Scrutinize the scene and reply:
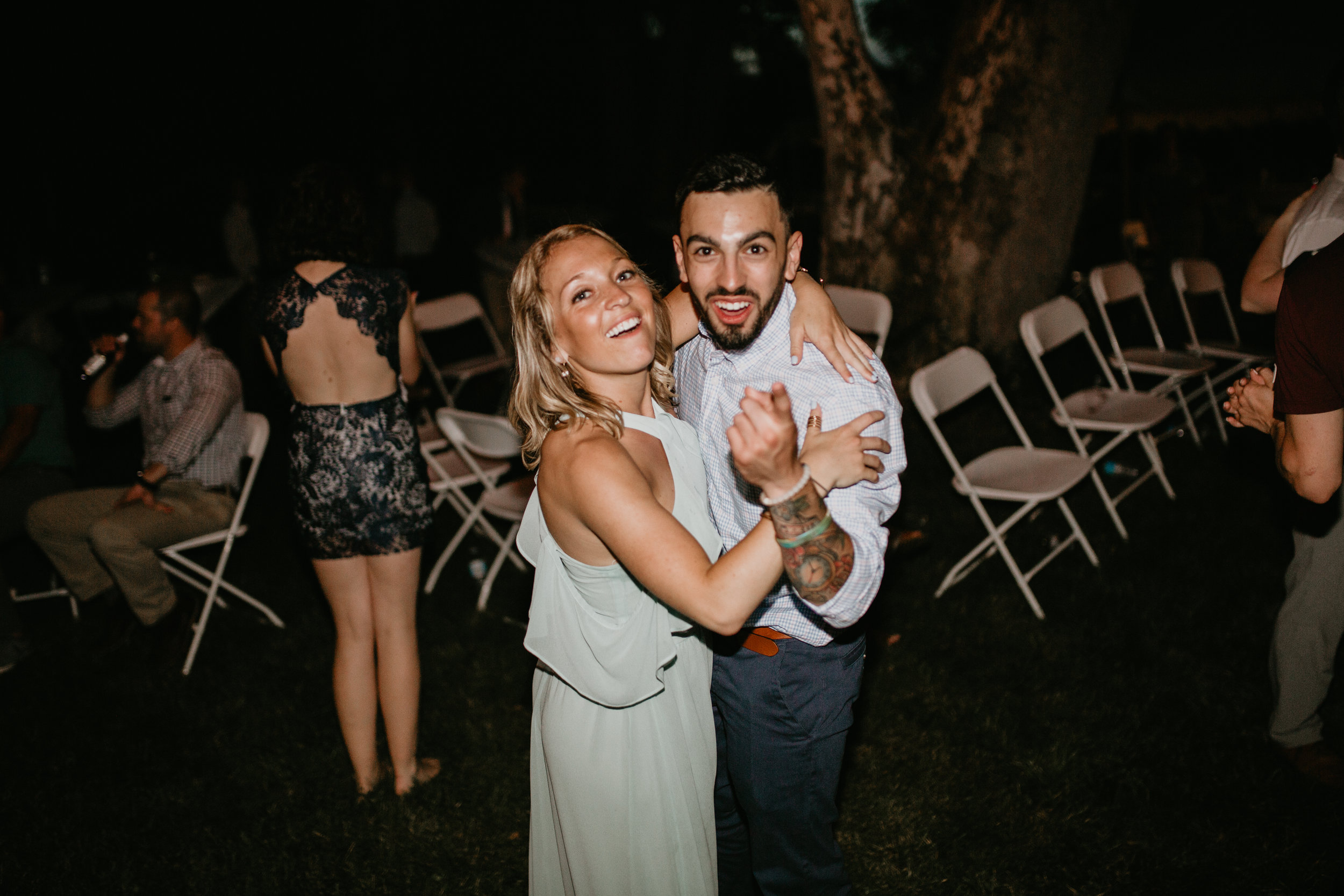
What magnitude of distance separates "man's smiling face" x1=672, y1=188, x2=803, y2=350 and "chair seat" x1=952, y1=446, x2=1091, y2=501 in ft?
7.56

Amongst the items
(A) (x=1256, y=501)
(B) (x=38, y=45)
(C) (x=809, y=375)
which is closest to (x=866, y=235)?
(A) (x=1256, y=501)

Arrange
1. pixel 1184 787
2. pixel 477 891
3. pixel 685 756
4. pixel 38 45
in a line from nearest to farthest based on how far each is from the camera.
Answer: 1. pixel 685 756
2. pixel 477 891
3. pixel 1184 787
4. pixel 38 45

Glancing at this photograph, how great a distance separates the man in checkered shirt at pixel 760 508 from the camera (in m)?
1.66

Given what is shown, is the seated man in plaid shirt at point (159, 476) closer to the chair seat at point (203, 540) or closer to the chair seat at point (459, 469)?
the chair seat at point (203, 540)

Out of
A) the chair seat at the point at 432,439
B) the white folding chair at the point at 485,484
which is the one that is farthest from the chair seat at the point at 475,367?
the white folding chair at the point at 485,484

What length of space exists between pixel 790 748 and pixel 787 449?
830 mm

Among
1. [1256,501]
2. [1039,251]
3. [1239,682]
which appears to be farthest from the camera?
[1039,251]

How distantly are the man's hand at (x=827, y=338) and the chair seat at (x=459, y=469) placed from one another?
2603 millimetres

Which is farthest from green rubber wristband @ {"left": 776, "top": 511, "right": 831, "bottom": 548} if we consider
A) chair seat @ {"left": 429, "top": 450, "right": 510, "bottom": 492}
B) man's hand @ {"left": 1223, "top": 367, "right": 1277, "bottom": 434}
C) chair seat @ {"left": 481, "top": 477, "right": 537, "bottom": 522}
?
chair seat @ {"left": 429, "top": 450, "right": 510, "bottom": 492}

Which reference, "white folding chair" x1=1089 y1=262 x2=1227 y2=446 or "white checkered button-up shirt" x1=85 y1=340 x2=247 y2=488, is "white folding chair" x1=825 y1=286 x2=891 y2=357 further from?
"white checkered button-up shirt" x1=85 y1=340 x2=247 y2=488

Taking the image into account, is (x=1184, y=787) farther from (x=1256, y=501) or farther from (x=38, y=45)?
(x=38, y=45)

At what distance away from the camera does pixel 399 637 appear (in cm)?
281

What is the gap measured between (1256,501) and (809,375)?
4230mm

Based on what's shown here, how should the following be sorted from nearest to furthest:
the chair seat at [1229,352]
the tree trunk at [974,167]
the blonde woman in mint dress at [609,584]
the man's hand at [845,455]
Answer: the man's hand at [845,455]
the blonde woman in mint dress at [609,584]
the chair seat at [1229,352]
the tree trunk at [974,167]
